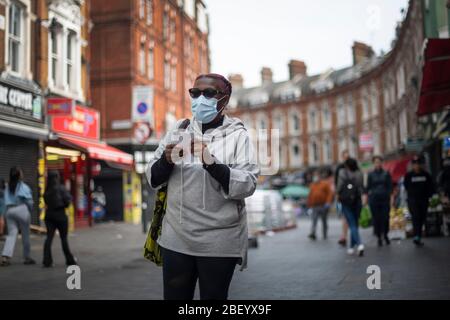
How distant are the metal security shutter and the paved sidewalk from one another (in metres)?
1.14

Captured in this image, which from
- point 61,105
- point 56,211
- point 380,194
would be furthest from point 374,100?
point 56,211

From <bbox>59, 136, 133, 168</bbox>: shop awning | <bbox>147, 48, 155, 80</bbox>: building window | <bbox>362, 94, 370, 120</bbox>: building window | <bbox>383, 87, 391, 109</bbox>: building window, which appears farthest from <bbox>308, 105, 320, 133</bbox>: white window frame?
<bbox>147, 48, 155, 80</bbox>: building window

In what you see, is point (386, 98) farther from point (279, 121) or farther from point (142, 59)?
point (142, 59)

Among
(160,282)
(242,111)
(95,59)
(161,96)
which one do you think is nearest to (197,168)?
(160,282)

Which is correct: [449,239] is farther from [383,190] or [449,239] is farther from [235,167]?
[235,167]

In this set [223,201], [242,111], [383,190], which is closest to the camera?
[223,201]

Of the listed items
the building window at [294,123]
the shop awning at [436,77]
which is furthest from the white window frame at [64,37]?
the building window at [294,123]

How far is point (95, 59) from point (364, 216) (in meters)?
9.22

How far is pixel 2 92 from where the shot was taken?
7.23m

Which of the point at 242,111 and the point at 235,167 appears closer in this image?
the point at 235,167

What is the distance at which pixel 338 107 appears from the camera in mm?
50562

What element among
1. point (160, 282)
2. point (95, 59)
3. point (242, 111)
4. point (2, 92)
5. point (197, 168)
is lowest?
point (160, 282)

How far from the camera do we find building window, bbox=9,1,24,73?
5094 millimetres

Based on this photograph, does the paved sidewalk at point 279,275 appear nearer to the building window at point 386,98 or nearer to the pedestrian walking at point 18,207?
the pedestrian walking at point 18,207
